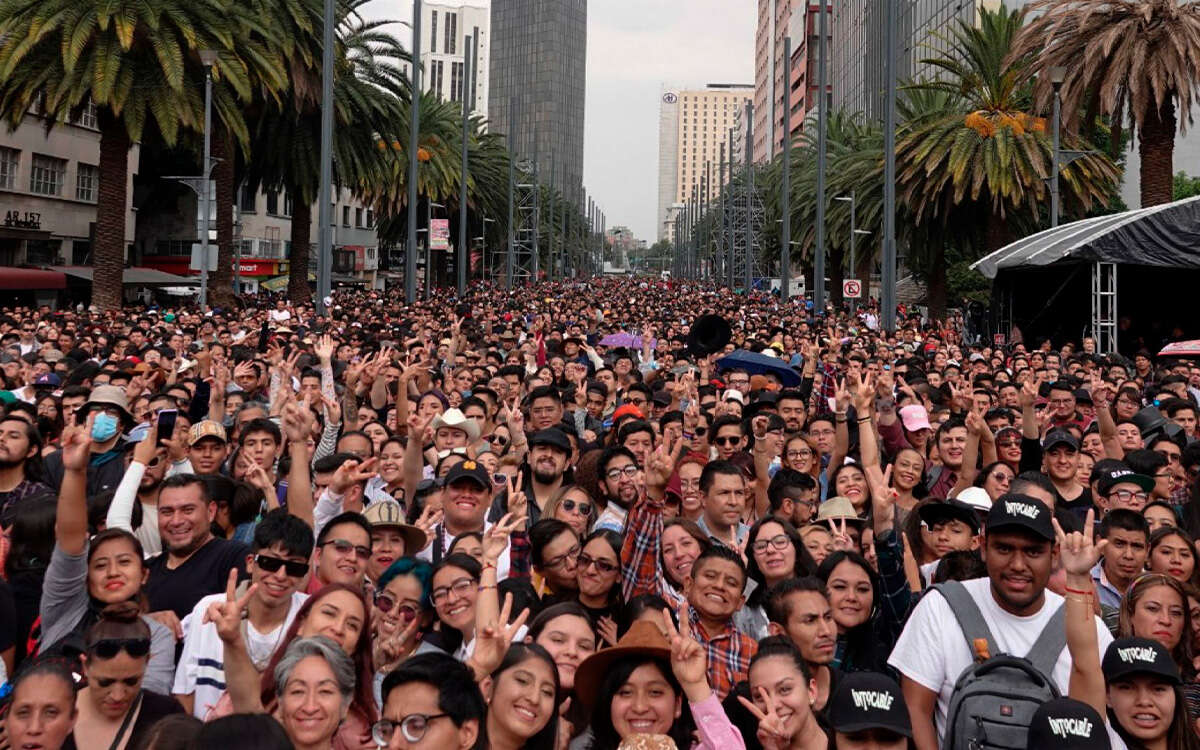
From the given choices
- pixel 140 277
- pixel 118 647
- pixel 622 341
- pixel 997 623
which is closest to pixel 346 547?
pixel 118 647

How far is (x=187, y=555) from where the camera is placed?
18.0 ft

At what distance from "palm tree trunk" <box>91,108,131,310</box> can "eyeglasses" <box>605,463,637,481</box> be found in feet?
83.2

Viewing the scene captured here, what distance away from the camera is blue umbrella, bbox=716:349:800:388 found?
14273 mm

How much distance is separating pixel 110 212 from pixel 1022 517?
29133 mm

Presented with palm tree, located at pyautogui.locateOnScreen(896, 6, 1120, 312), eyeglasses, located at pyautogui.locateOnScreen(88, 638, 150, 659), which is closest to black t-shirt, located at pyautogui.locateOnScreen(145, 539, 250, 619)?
eyeglasses, located at pyautogui.locateOnScreen(88, 638, 150, 659)

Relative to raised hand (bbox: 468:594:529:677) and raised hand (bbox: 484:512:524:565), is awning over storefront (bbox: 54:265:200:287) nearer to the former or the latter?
raised hand (bbox: 484:512:524:565)

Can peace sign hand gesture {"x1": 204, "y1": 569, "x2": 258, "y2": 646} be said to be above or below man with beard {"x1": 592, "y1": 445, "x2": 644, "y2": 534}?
below

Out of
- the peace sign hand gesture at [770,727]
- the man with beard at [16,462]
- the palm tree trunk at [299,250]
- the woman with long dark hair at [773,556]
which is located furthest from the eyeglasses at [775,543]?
the palm tree trunk at [299,250]

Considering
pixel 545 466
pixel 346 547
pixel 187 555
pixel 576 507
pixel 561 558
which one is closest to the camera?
pixel 346 547

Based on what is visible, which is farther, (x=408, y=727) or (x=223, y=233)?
(x=223, y=233)

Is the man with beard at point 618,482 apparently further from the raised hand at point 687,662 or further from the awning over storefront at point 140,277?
the awning over storefront at point 140,277

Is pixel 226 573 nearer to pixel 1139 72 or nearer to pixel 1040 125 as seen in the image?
pixel 1139 72

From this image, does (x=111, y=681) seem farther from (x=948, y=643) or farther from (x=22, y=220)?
(x=22, y=220)

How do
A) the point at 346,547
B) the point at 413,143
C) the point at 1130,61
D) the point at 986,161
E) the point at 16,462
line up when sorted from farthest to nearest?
the point at 413,143
the point at 986,161
the point at 1130,61
the point at 16,462
the point at 346,547
